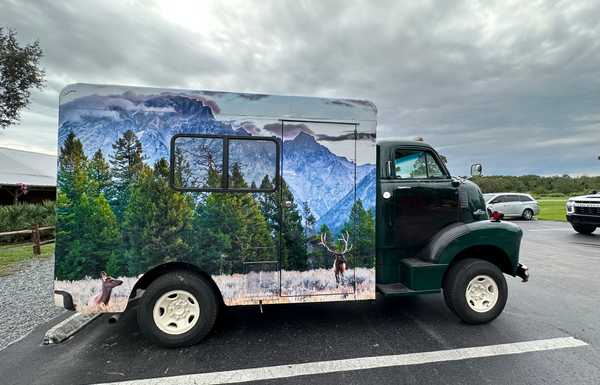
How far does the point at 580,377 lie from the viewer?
301 cm

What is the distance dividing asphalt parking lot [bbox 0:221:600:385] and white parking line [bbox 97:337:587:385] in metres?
0.04

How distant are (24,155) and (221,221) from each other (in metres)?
26.4

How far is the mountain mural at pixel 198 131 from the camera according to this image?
11.3 ft

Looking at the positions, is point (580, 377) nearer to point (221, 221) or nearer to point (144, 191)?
point (221, 221)

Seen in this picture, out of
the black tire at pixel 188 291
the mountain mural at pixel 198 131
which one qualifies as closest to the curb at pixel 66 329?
the black tire at pixel 188 291

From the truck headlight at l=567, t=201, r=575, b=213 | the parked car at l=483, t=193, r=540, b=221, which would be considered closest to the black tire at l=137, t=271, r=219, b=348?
the truck headlight at l=567, t=201, r=575, b=213

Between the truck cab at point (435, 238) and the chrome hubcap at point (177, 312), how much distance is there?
7.90ft

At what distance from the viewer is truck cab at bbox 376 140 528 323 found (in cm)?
410

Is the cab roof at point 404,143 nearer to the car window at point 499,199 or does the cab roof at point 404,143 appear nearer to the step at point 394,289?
the step at point 394,289

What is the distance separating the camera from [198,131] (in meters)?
3.60

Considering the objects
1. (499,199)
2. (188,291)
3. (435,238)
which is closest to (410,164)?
(435,238)

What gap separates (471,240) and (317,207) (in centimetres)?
219

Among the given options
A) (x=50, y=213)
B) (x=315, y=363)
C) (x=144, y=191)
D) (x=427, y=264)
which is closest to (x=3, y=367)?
(x=144, y=191)

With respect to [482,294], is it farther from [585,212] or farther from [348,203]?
[585,212]
